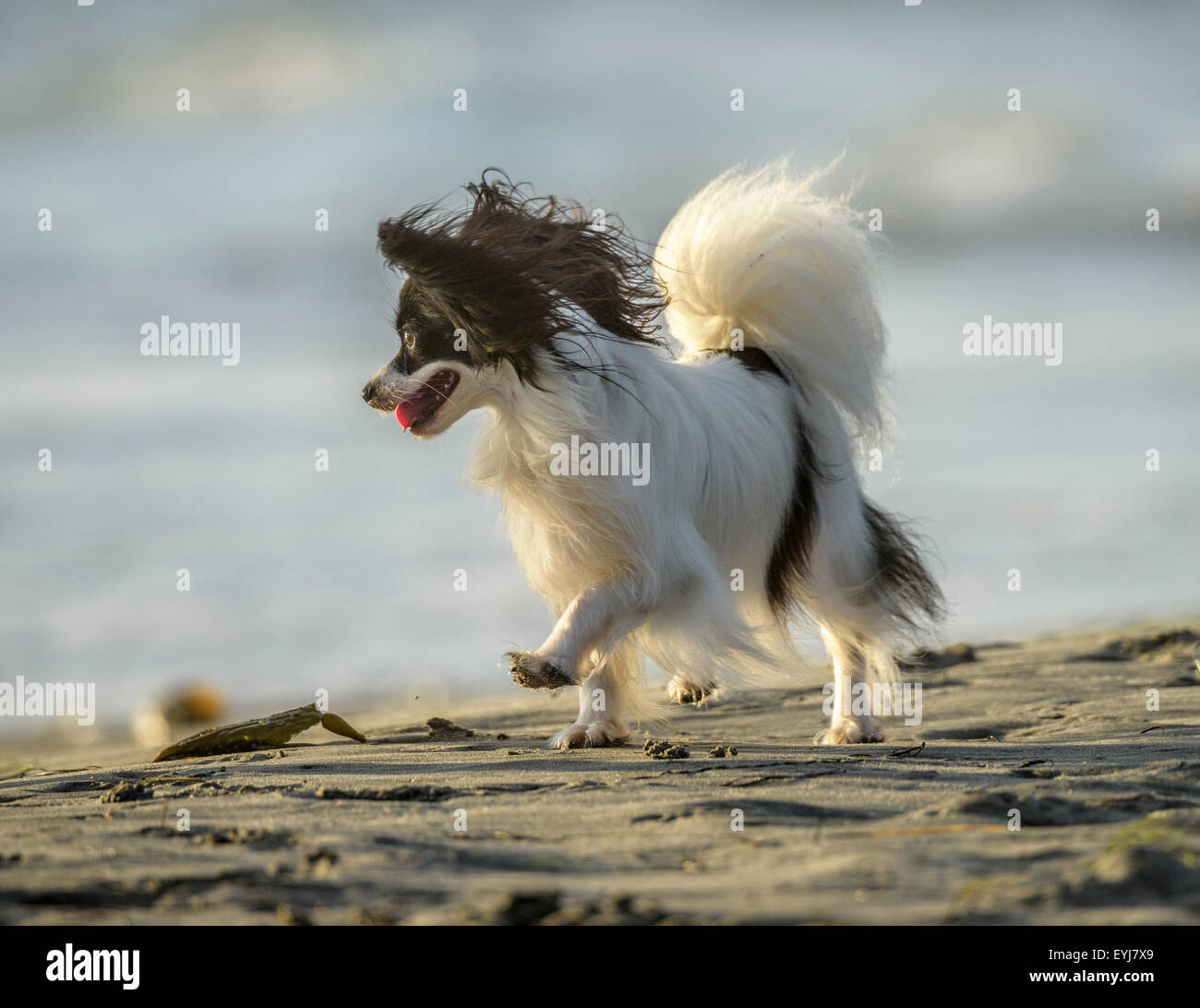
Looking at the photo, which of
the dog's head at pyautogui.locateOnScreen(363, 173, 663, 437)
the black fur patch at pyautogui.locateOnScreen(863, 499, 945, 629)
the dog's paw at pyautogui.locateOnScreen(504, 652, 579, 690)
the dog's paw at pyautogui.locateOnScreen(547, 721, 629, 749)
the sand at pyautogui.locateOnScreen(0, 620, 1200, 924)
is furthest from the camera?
the black fur patch at pyautogui.locateOnScreen(863, 499, 945, 629)

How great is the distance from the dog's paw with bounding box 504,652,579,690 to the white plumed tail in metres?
2.08

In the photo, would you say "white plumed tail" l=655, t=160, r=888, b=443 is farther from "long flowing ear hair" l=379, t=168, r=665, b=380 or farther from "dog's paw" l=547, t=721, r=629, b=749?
"dog's paw" l=547, t=721, r=629, b=749

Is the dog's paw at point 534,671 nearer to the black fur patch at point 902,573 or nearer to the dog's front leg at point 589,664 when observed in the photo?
the dog's front leg at point 589,664

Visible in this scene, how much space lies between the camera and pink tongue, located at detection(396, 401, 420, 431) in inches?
191

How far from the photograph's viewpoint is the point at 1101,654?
7922mm

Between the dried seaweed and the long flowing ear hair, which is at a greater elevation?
the long flowing ear hair

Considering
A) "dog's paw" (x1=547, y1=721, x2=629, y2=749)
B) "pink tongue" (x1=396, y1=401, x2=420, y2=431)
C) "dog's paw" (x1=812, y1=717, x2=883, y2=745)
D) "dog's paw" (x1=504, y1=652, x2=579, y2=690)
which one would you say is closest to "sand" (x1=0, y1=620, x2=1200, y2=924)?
"dog's paw" (x1=547, y1=721, x2=629, y2=749)

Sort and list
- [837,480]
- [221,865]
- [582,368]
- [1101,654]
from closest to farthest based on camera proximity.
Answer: [221,865], [582,368], [837,480], [1101,654]

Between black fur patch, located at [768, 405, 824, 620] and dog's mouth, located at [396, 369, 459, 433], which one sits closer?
dog's mouth, located at [396, 369, 459, 433]

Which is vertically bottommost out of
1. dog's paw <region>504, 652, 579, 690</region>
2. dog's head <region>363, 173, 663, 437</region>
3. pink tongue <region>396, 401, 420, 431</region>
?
dog's paw <region>504, 652, 579, 690</region>

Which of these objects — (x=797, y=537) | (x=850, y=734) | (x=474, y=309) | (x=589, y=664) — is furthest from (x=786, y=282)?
(x=589, y=664)
